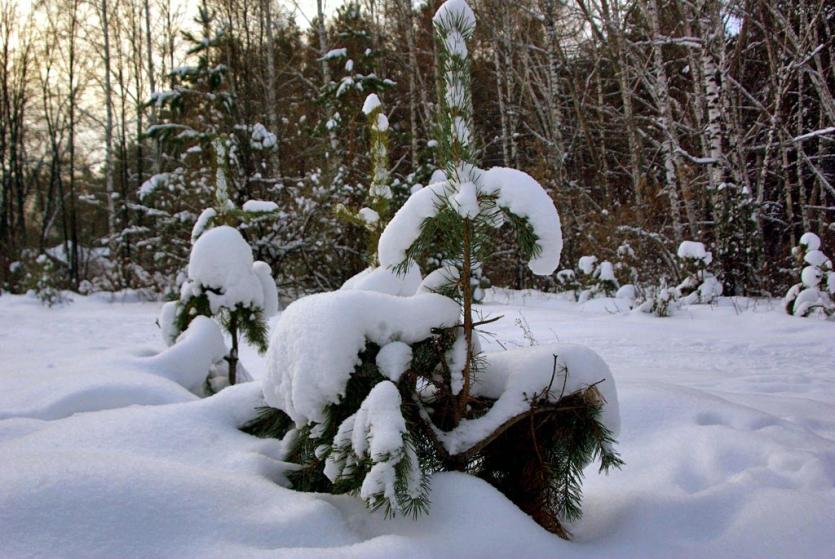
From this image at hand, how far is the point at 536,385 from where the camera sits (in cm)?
160

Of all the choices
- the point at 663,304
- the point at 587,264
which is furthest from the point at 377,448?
the point at 587,264

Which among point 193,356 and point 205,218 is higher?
point 205,218

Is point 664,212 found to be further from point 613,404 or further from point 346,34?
point 613,404

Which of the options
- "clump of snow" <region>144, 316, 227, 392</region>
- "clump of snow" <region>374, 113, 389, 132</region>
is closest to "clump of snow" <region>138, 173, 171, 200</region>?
"clump of snow" <region>144, 316, 227, 392</region>

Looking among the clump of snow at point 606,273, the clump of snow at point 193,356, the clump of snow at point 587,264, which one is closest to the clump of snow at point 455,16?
the clump of snow at point 193,356

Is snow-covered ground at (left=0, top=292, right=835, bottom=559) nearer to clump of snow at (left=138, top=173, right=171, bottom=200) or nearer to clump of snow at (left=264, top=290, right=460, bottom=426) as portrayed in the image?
clump of snow at (left=264, top=290, right=460, bottom=426)

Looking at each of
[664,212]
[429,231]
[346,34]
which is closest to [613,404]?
[429,231]

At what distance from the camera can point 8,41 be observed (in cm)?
1520

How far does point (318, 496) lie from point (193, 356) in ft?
5.94

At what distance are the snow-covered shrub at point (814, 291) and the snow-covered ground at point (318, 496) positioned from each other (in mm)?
3263

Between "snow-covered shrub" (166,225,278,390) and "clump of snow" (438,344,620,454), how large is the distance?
6.12ft

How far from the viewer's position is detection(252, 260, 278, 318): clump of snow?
3.29 m

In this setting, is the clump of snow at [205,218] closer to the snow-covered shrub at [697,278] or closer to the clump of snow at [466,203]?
the clump of snow at [466,203]

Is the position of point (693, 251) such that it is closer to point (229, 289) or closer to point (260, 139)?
point (229, 289)
